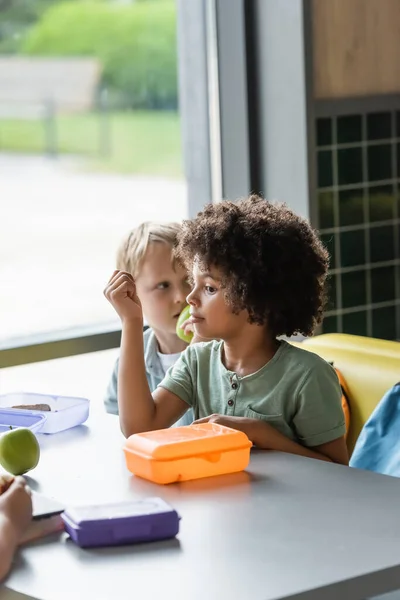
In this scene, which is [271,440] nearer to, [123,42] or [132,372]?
[132,372]

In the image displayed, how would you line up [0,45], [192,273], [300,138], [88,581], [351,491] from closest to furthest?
[88,581]
[351,491]
[192,273]
[0,45]
[300,138]

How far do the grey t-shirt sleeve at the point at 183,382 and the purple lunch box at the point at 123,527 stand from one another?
669 mm

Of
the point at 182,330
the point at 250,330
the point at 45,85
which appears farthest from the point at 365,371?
the point at 45,85

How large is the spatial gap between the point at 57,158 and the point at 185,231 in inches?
47.6

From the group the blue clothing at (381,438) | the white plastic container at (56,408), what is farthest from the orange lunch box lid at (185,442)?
the blue clothing at (381,438)

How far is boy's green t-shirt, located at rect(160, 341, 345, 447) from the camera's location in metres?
2.03

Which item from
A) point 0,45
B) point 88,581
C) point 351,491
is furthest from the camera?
point 0,45

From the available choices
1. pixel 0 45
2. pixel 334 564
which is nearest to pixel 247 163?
pixel 0 45

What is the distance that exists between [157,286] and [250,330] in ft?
1.58

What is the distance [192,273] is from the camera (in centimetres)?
215

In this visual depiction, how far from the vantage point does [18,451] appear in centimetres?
184

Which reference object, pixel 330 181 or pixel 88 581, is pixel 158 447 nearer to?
pixel 88 581

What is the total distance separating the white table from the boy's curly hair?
0.32 m

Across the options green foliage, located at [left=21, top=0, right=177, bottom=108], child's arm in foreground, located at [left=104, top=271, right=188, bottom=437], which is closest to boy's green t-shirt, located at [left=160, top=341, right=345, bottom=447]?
child's arm in foreground, located at [left=104, top=271, right=188, bottom=437]
